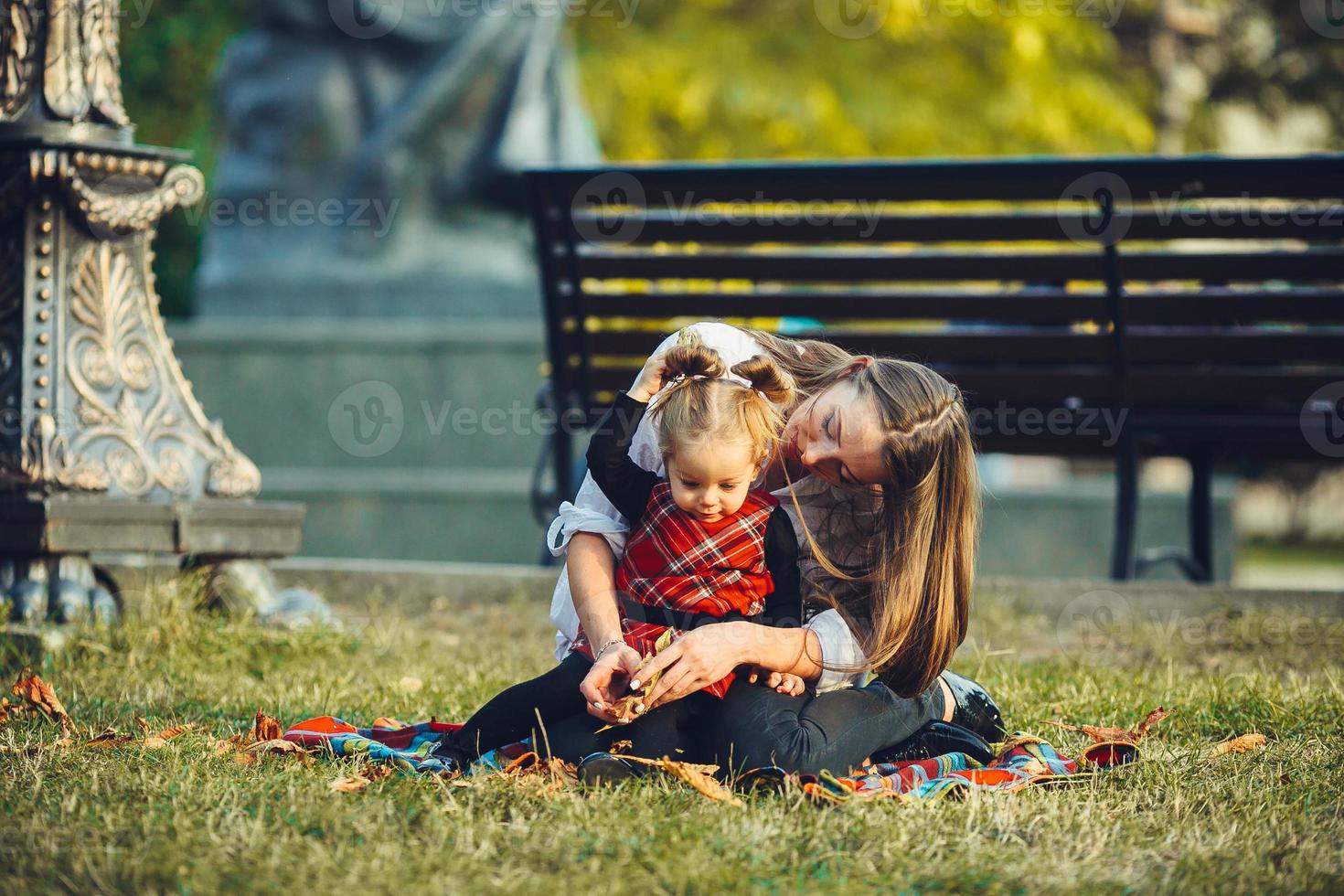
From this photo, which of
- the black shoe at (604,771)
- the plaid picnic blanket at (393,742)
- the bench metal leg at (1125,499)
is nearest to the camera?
the black shoe at (604,771)

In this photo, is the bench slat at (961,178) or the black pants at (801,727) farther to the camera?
the bench slat at (961,178)

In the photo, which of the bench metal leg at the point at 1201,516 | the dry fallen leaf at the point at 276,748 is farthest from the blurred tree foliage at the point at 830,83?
the dry fallen leaf at the point at 276,748

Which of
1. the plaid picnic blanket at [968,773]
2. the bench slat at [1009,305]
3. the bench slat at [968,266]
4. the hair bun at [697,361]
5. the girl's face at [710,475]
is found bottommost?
the plaid picnic blanket at [968,773]

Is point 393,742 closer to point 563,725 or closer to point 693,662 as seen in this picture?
point 563,725

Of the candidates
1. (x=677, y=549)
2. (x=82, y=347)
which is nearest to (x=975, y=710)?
(x=677, y=549)

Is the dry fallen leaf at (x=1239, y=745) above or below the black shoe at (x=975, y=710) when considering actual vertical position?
below

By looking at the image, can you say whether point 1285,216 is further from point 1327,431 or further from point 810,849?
point 810,849

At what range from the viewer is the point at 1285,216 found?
4371 millimetres

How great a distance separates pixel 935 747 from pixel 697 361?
872mm

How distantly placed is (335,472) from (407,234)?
1615 mm

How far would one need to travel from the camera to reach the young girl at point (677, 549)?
2707 mm

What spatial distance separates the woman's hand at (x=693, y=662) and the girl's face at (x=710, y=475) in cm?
21

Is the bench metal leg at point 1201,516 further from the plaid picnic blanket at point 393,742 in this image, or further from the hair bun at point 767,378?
the plaid picnic blanket at point 393,742

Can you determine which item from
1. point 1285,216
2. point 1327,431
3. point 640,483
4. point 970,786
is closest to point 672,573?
A: point 640,483
